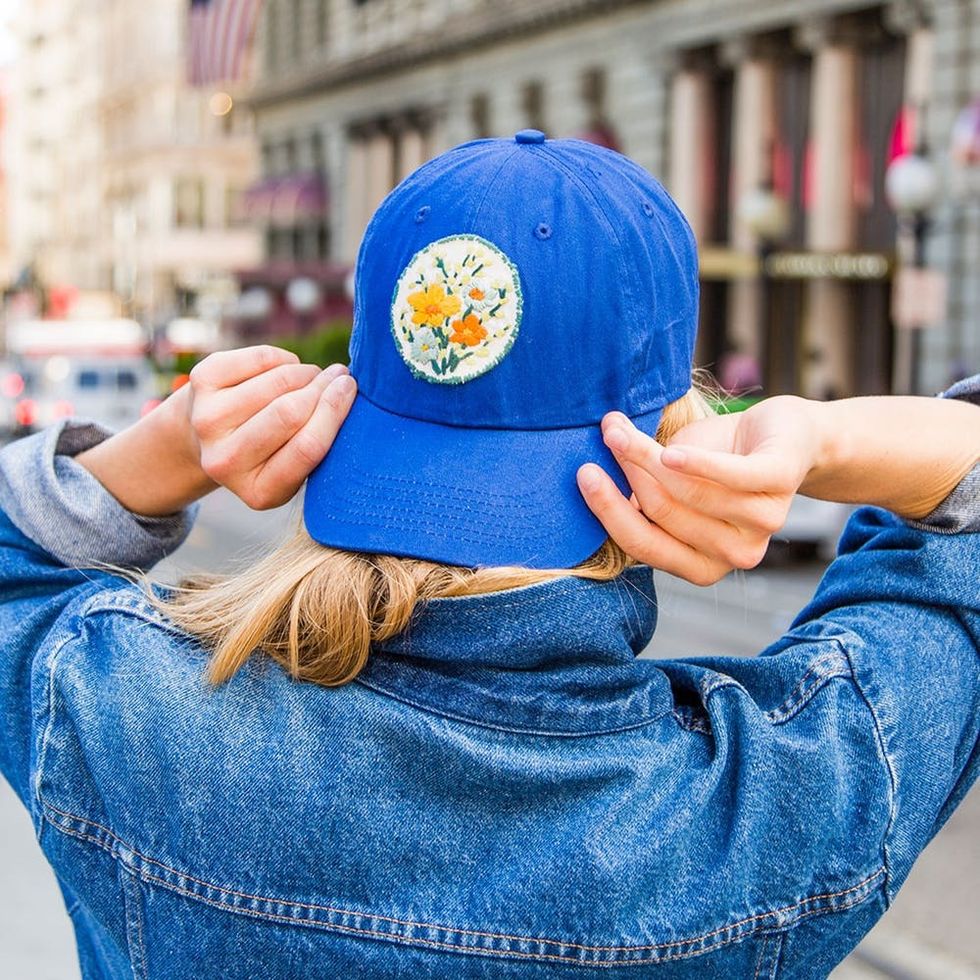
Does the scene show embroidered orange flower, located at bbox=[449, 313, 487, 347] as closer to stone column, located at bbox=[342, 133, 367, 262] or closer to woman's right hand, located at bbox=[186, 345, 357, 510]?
woman's right hand, located at bbox=[186, 345, 357, 510]

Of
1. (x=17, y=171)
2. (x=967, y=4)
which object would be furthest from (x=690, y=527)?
(x=17, y=171)

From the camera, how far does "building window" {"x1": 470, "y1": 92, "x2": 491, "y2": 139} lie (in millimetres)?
38312

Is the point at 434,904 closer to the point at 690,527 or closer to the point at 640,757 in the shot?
the point at 640,757

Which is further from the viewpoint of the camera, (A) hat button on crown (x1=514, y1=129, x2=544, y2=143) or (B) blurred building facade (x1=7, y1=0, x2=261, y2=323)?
(B) blurred building facade (x1=7, y1=0, x2=261, y2=323)

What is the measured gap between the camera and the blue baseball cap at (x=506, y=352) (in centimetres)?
152

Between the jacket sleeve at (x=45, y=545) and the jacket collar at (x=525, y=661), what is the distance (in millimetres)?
402

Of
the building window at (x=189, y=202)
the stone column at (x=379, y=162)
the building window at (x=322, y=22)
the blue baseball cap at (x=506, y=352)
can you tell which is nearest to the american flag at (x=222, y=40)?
the stone column at (x=379, y=162)

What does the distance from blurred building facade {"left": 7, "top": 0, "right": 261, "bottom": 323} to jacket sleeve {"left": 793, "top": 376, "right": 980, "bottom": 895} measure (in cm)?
6074

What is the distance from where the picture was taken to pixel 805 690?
5.22 feet

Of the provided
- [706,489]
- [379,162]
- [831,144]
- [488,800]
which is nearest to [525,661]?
[488,800]

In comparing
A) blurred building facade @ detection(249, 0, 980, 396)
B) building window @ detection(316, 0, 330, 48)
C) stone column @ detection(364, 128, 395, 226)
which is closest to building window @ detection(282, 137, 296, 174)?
building window @ detection(316, 0, 330, 48)

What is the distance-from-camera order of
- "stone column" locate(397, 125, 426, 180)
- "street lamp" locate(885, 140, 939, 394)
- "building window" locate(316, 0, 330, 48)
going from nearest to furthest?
"street lamp" locate(885, 140, 939, 394) < "stone column" locate(397, 125, 426, 180) < "building window" locate(316, 0, 330, 48)

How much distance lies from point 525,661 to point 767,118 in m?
29.6

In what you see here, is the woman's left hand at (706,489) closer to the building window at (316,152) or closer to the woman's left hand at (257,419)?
the woman's left hand at (257,419)
